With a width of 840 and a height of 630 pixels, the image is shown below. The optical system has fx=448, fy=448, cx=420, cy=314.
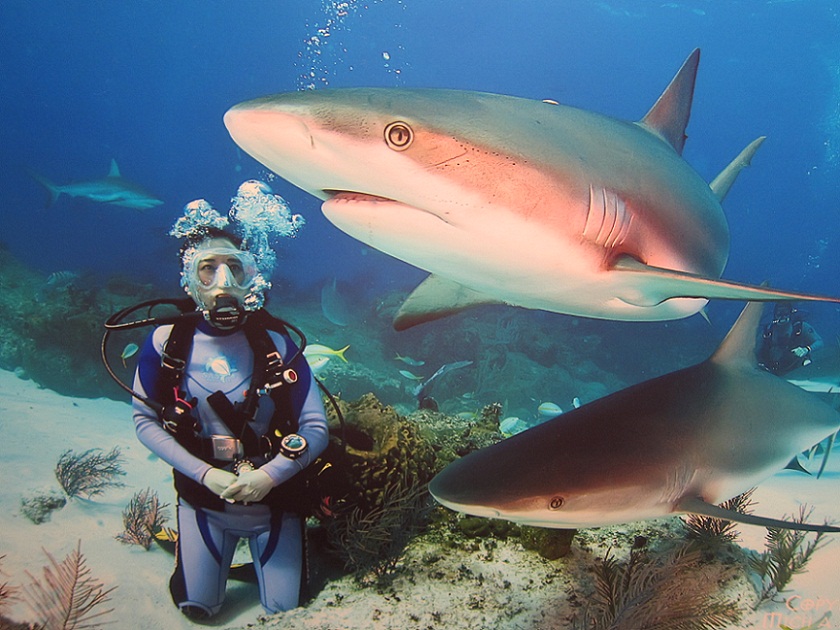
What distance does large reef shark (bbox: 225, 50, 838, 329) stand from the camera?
1396 mm

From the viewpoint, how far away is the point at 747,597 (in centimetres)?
304

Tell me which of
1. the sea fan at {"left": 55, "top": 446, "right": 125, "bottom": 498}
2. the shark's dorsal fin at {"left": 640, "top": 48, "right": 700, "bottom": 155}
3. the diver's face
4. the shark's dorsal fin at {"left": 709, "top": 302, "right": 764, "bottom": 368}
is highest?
the shark's dorsal fin at {"left": 640, "top": 48, "right": 700, "bottom": 155}

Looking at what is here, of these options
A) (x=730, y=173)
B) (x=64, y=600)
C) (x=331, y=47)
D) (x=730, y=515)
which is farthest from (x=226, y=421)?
(x=331, y=47)

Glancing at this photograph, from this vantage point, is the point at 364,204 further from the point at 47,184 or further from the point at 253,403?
the point at 47,184

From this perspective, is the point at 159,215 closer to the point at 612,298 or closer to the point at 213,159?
the point at 213,159

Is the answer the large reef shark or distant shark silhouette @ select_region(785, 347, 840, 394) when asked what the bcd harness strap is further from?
distant shark silhouette @ select_region(785, 347, 840, 394)

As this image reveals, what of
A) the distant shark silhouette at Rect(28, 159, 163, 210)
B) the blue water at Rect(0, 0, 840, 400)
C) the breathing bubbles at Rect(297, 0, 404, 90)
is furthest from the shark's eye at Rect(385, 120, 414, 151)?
the breathing bubbles at Rect(297, 0, 404, 90)

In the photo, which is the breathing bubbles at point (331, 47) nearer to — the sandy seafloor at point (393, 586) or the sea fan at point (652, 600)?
the sandy seafloor at point (393, 586)

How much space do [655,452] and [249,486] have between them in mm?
2286

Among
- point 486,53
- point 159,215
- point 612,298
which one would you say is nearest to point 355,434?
point 612,298

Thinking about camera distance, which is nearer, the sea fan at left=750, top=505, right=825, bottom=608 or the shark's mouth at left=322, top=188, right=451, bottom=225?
the shark's mouth at left=322, top=188, right=451, bottom=225

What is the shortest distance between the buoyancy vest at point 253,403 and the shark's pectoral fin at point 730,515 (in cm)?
241

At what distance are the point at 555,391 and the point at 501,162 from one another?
1534 cm

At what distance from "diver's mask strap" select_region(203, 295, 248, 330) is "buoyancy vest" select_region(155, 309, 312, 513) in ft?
0.41
